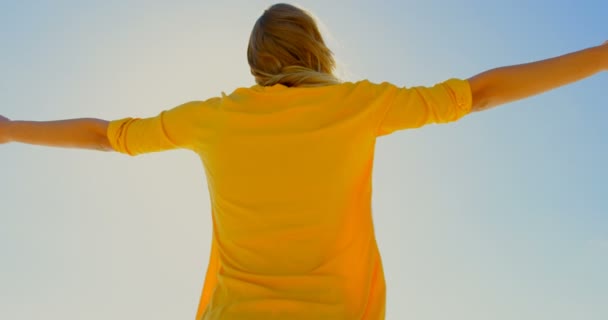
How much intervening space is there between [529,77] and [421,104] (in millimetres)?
502

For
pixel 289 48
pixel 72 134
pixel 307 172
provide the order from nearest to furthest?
1. pixel 307 172
2. pixel 289 48
3. pixel 72 134

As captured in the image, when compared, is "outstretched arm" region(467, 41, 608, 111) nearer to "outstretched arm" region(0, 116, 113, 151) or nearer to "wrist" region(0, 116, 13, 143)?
"outstretched arm" region(0, 116, 113, 151)

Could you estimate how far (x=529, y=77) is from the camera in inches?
131

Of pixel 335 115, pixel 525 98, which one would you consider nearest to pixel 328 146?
pixel 335 115

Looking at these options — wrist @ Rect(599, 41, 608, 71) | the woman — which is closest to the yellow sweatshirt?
the woman

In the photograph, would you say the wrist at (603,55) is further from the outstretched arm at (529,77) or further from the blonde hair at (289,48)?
the blonde hair at (289,48)

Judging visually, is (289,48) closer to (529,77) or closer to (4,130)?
(529,77)

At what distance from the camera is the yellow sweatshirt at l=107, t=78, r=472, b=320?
3.20 m

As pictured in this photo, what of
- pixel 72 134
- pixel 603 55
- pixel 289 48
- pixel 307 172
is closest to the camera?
pixel 307 172

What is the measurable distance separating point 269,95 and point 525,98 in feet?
3.84

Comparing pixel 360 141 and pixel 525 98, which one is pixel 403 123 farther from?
pixel 525 98

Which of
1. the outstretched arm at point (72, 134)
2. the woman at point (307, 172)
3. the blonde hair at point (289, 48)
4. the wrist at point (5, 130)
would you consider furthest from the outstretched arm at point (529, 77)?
the wrist at point (5, 130)

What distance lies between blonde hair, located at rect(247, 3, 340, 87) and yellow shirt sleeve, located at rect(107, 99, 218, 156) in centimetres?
37

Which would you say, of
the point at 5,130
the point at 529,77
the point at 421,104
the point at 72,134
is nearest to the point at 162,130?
the point at 72,134
